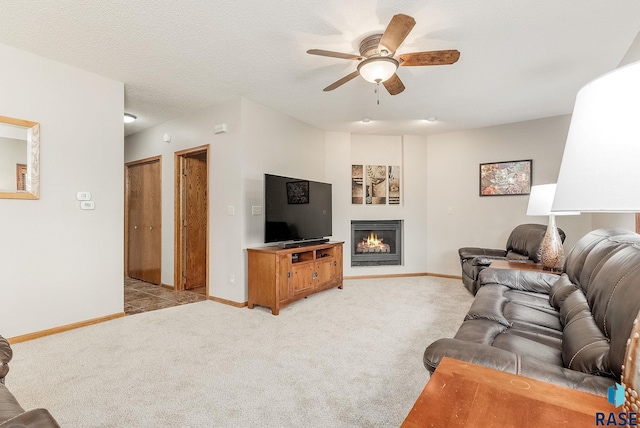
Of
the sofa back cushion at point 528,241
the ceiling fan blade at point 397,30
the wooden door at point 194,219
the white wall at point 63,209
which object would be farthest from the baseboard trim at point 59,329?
the sofa back cushion at point 528,241

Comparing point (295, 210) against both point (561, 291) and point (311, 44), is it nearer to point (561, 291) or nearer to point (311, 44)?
point (311, 44)

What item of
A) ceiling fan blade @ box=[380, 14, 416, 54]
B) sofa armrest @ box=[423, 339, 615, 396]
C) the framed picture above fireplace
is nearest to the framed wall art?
the framed picture above fireplace

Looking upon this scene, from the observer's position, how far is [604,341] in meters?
1.23

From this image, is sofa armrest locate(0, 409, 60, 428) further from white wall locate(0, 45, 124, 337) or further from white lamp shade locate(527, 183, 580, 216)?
white lamp shade locate(527, 183, 580, 216)

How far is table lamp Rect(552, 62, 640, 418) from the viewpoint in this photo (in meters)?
0.55

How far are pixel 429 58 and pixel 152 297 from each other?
430cm

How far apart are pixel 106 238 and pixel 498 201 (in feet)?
17.9

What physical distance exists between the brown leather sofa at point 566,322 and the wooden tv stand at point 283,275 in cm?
205

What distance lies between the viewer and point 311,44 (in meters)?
2.65

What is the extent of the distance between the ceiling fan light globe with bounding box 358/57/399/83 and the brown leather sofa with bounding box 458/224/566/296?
273 cm

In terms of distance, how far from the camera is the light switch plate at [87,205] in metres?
3.15

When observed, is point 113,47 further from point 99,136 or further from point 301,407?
point 301,407

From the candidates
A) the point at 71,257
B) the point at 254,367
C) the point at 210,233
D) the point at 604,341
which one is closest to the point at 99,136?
the point at 71,257

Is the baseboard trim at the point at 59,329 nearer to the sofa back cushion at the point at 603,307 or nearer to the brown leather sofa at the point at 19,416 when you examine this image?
the brown leather sofa at the point at 19,416
